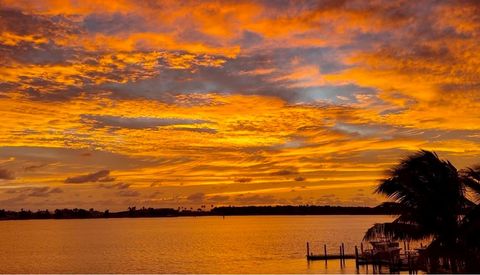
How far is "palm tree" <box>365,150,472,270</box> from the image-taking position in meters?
22.0

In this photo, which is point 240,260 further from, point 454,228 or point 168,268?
point 454,228

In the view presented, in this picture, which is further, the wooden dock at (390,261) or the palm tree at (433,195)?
the wooden dock at (390,261)

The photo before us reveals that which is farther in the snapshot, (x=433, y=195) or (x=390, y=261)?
(x=390, y=261)

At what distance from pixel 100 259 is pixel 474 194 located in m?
79.2

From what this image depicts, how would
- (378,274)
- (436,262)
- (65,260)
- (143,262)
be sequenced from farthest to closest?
(65,260)
(143,262)
(378,274)
(436,262)

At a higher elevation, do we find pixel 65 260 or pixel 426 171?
pixel 426 171

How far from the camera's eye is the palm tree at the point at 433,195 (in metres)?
22.0

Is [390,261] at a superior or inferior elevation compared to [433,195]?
inferior

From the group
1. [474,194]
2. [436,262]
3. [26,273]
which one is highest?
[474,194]

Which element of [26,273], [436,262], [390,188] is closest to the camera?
[436,262]

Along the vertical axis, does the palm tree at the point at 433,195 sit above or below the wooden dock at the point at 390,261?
above

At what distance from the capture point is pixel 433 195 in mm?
22391

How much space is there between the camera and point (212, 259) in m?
90.6

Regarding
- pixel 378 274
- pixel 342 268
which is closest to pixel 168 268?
pixel 342 268
